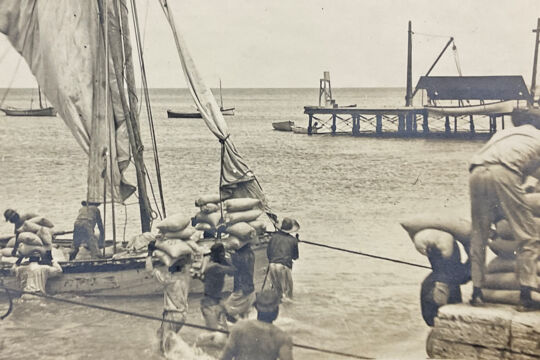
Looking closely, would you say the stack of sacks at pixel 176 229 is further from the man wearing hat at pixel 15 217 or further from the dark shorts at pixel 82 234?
the man wearing hat at pixel 15 217

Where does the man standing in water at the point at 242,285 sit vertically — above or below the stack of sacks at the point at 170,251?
below

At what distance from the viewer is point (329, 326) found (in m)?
10.7

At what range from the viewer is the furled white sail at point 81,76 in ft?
41.1

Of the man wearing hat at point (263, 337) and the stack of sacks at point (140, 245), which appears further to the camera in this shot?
the stack of sacks at point (140, 245)

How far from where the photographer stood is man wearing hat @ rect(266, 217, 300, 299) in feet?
31.4

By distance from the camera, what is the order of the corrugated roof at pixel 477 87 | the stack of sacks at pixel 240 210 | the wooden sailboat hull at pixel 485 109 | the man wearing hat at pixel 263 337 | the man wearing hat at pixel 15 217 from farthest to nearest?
the wooden sailboat hull at pixel 485 109 → the corrugated roof at pixel 477 87 → the stack of sacks at pixel 240 210 → the man wearing hat at pixel 15 217 → the man wearing hat at pixel 263 337

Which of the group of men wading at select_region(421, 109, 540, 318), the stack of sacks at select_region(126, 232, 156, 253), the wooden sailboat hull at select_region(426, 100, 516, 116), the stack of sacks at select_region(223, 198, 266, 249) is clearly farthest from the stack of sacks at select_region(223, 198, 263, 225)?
the wooden sailboat hull at select_region(426, 100, 516, 116)

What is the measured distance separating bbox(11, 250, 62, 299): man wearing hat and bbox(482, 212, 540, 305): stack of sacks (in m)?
6.87

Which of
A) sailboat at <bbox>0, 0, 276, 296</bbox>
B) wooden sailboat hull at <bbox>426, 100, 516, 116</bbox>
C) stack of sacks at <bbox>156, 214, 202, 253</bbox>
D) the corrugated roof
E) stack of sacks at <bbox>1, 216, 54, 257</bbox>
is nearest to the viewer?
stack of sacks at <bbox>156, 214, 202, 253</bbox>

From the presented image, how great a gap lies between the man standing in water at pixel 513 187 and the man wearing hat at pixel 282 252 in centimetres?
308

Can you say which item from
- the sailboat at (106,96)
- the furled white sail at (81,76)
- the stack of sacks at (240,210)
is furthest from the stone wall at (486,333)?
the furled white sail at (81,76)

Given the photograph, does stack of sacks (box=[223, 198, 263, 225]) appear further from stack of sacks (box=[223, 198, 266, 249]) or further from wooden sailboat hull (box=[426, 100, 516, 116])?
wooden sailboat hull (box=[426, 100, 516, 116])

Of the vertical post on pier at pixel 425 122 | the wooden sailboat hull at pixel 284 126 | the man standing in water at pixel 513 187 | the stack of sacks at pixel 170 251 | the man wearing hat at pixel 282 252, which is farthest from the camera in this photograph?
the wooden sailboat hull at pixel 284 126

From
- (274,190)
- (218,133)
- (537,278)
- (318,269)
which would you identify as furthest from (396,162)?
(537,278)
